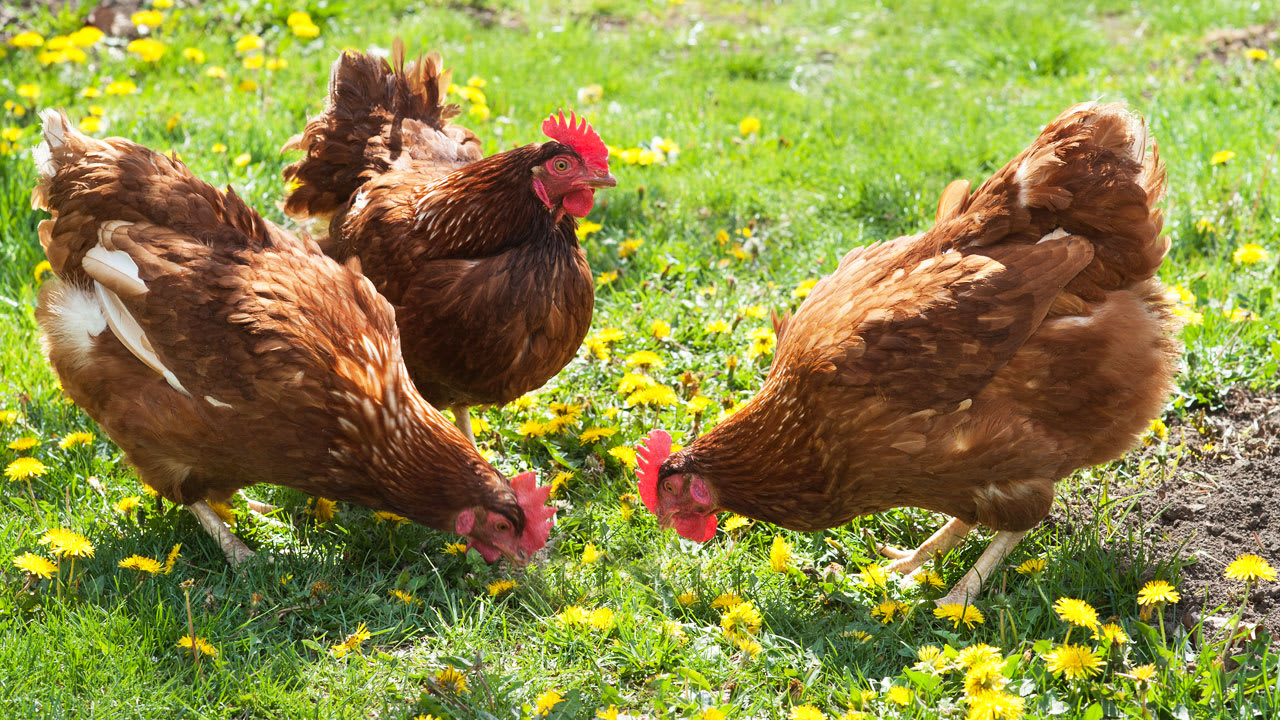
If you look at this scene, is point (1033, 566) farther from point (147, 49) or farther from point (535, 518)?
point (147, 49)

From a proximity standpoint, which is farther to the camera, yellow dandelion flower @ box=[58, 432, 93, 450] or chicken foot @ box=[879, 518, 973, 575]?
yellow dandelion flower @ box=[58, 432, 93, 450]

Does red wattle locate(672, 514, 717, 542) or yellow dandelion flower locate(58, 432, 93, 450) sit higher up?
yellow dandelion flower locate(58, 432, 93, 450)

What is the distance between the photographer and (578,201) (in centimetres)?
385

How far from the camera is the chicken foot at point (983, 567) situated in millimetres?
3238

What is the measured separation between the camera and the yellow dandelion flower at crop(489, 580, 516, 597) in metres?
3.26

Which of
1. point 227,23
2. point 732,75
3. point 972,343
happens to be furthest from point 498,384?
point 227,23

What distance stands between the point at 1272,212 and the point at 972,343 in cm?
308

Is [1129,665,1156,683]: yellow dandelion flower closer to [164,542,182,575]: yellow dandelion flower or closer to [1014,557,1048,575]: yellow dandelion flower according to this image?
[1014,557,1048,575]: yellow dandelion flower

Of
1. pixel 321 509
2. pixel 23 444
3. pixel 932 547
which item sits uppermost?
pixel 23 444

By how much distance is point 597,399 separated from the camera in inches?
171

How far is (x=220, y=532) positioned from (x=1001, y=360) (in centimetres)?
264

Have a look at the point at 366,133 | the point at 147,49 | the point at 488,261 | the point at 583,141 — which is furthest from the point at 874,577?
the point at 147,49

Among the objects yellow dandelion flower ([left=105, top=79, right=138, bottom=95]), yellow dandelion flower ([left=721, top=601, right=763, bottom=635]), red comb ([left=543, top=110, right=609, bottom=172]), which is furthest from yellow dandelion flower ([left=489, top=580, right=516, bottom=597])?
yellow dandelion flower ([left=105, top=79, right=138, bottom=95])

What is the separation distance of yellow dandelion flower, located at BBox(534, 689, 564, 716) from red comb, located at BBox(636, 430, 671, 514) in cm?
79
